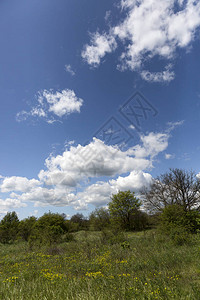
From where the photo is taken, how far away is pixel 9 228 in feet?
87.8

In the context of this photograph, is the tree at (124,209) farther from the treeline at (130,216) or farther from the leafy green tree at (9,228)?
the leafy green tree at (9,228)

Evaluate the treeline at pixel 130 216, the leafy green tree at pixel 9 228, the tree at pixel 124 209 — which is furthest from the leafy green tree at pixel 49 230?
the tree at pixel 124 209

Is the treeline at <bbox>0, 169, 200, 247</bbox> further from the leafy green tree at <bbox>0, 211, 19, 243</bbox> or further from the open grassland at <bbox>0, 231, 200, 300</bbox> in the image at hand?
the open grassland at <bbox>0, 231, 200, 300</bbox>

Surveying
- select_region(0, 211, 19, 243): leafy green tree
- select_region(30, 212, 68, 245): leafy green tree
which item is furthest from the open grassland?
select_region(0, 211, 19, 243): leafy green tree

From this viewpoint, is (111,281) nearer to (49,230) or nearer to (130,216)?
(49,230)

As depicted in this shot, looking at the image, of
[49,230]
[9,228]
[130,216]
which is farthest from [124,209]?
[9,228]

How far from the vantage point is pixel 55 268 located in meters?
6.61

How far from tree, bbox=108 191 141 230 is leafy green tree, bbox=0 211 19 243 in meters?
17.6

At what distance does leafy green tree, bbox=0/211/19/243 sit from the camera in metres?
25.2

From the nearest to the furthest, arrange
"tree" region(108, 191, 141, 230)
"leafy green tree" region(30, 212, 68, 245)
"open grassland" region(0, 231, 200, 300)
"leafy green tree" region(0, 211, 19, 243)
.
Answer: "open grassland" region(0, 231, 200, 300) < "leafy green tree" region(30, 212, 68, 245) < "leafy green tree" region(0, 211, 19, 243) < "tree" region(108, 191, 141, 230)

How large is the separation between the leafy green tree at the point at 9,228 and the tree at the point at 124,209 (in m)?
17.6

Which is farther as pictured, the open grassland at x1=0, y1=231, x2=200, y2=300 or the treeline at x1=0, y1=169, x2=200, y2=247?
the treeline at x1=0, y1=169, x2=200, y2=247

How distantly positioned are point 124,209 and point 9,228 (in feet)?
68.7

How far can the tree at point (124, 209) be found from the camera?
32.5 metres
